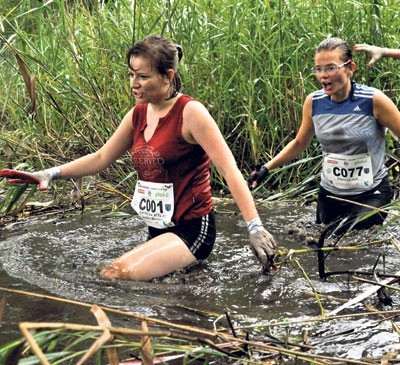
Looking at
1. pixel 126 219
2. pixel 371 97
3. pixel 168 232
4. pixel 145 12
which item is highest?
pixel 145 12

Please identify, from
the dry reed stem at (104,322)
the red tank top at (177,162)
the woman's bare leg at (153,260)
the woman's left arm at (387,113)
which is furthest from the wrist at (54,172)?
the dry reed stem at (104,322)

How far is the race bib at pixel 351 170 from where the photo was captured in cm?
534

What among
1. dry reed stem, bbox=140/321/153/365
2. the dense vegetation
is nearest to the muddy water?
the dense vegetation

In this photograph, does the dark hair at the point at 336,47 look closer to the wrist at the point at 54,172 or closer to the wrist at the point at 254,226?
the wrist at the point at 254,226

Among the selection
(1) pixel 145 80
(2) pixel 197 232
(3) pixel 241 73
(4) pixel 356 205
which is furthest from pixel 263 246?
(3) pixel 241 73

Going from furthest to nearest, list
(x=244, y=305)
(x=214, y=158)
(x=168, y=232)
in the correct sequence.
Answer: (x=168, y=232) < (x=214, y=158) < (x=244, y=305)

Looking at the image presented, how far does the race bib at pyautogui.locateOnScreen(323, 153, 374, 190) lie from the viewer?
5340 millimetres

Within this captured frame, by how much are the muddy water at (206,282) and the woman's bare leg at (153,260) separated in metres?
0.06

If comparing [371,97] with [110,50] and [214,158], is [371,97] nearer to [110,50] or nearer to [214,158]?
[214,158]

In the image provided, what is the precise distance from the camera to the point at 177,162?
4.57 m

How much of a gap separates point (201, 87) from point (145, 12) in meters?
0.81

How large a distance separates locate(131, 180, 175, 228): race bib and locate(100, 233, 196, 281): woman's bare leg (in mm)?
115

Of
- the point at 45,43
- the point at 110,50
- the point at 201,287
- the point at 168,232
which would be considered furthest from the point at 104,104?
the point at 201,287

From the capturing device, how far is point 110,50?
22.2 ft
